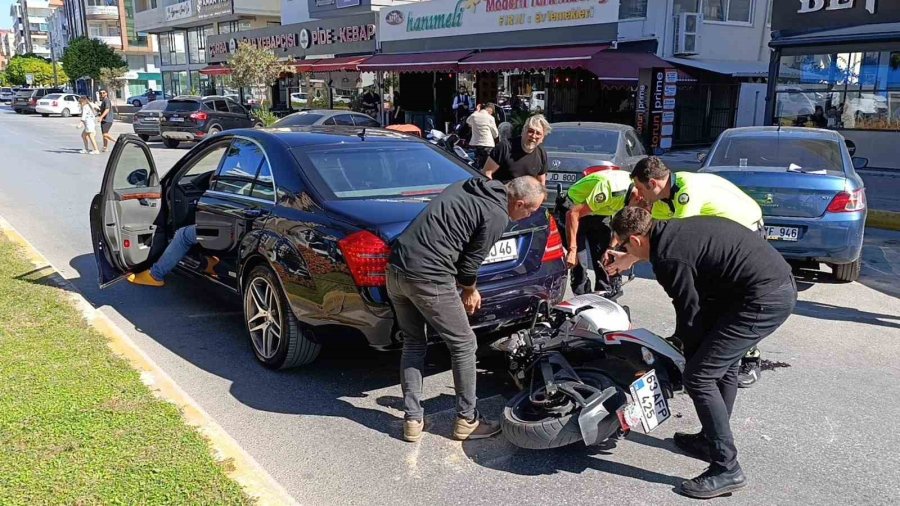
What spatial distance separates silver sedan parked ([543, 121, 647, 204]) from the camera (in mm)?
9078

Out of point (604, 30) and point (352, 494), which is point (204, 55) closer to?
point (604, 30)

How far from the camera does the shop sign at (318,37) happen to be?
27750 millimetres

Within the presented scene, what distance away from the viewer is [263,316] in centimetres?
468

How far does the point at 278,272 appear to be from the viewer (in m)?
4.39

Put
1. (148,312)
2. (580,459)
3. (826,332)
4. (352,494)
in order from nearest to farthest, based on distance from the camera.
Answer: (352,494) → (580,459) → (826,332) → (148,312)

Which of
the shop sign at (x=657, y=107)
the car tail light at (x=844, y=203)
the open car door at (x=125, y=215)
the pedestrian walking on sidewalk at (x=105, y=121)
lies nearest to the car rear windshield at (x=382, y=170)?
the open car door at (x=125, y=215)

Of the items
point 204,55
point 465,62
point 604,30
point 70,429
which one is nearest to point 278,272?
point 70,429

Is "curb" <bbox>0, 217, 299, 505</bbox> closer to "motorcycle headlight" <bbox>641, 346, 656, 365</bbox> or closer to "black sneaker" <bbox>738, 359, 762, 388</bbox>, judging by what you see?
"motorcycle headlight" <bbox>641, 346, 656, 365</bbox>

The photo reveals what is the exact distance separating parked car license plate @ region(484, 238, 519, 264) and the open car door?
3.20m

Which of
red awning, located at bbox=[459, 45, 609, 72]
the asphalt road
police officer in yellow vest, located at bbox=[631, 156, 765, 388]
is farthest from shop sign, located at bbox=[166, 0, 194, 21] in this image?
police officer in yellow vest, located at bbox=[631, 156, 765, 388]

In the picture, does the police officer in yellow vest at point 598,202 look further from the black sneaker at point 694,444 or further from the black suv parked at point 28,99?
the black suv parked at point 28,99

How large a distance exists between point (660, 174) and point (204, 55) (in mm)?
44372

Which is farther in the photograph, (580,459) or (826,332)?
(826,332)

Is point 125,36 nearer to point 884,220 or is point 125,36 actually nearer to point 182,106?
point 182,106
